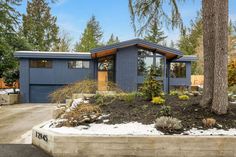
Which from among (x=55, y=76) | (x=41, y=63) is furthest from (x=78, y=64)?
(x=41, y=63)

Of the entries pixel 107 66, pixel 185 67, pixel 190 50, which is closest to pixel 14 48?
pixel 107 66

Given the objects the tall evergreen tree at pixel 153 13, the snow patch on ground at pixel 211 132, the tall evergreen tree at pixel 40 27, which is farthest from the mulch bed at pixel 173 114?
the tall evergreen tree at pixel 40 27

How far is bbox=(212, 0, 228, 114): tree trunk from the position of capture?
21.5 ft

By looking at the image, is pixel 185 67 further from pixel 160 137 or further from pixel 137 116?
pixel 160 137

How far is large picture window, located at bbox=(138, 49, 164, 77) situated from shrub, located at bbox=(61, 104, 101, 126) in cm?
1335

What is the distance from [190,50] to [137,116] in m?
34.8

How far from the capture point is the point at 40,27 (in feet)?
133

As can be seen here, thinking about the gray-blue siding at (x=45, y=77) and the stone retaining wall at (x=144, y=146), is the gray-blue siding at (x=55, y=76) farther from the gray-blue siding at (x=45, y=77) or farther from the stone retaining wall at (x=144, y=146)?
the stone retaining wall at (x=144, y=146)

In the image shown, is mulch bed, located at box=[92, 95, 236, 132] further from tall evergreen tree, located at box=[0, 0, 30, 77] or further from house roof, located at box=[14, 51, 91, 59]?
tall evergreen tree, located at box=[0, 0, 30, 77]

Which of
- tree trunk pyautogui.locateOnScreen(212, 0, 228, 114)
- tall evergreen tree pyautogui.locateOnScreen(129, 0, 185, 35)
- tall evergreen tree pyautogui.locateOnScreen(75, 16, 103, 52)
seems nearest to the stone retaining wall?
tree trunk pyautogui.locateOnScreen(212, 0, 228, 114)

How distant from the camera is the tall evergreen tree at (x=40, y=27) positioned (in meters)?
39.7

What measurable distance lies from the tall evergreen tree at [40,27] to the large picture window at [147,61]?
22.4 meters

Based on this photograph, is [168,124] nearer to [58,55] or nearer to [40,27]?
[58,55]

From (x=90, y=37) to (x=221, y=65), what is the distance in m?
34.5
